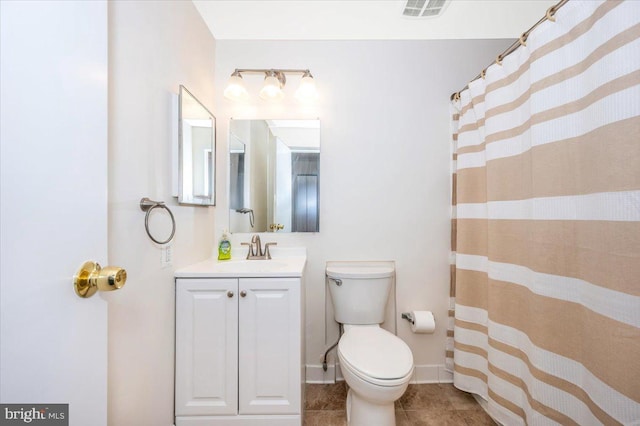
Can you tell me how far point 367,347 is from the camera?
1275mm

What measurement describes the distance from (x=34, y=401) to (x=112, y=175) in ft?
2.27

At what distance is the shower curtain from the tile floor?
142 mm

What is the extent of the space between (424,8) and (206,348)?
2.25m

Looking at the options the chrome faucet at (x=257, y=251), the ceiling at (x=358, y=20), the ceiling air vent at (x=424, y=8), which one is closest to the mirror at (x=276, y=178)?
the chrome faucet at (x=257, y=251)

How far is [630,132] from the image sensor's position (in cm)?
76

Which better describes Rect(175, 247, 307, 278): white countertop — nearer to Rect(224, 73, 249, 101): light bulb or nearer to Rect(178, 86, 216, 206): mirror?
Rect(178, 86, 216, 206): mirror

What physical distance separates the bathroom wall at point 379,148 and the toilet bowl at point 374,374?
545 millimetres

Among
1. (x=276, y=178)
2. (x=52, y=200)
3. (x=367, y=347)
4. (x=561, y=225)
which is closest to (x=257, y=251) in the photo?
(x=276, y=178)

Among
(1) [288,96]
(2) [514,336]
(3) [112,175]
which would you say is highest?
(1) [288,96]

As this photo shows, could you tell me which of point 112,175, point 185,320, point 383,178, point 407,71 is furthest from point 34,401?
point 407,71

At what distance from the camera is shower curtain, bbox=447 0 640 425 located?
0.77 metres

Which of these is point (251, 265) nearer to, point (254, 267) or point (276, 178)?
point (254, 267)

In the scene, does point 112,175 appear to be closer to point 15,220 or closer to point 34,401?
point 15,220

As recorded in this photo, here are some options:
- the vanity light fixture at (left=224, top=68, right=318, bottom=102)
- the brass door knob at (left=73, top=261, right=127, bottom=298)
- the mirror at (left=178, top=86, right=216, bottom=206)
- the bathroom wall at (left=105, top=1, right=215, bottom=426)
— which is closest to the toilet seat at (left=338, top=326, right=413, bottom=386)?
the bathroom wall at (left=105, top=1, right=215, bottom=426)
